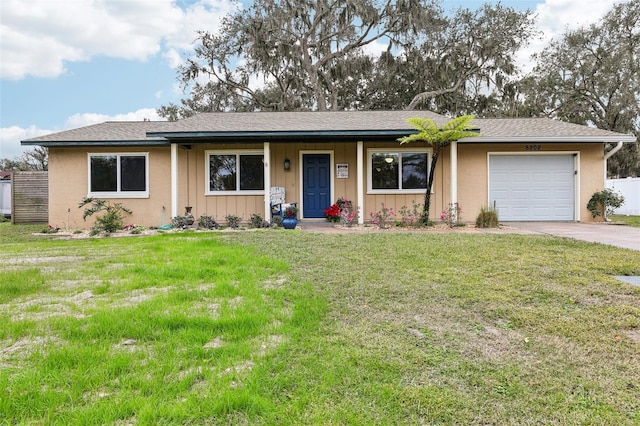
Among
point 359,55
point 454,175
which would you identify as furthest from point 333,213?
point 359,55

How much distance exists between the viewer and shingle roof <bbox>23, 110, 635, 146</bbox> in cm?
949

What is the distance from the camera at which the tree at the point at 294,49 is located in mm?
18359

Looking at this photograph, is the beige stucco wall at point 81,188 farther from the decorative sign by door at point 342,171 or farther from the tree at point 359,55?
the tree at point 359,55

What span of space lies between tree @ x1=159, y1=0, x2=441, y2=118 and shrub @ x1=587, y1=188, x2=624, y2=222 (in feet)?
39.7

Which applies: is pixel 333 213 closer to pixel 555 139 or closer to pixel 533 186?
pixel 533 186

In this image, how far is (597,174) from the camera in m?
10.5

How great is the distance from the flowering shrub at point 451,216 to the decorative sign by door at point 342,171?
2946 mm

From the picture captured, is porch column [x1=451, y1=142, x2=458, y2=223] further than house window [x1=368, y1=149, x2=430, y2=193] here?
No

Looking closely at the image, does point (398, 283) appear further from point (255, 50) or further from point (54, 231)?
point (255, 50)

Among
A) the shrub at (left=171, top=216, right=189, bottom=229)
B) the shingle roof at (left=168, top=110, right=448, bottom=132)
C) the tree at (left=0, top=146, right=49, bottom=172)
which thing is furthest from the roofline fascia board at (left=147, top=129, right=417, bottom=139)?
the tree at (left=0, top=146, right=49, bottom=172)

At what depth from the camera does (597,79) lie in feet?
64.6

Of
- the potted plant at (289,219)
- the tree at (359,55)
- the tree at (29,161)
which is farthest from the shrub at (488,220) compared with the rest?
the tree at (29,161)

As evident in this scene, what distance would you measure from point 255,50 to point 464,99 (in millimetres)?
11822

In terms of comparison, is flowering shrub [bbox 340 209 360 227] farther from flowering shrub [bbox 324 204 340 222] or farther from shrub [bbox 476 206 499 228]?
shrub [bbox 476 206 499 228]
